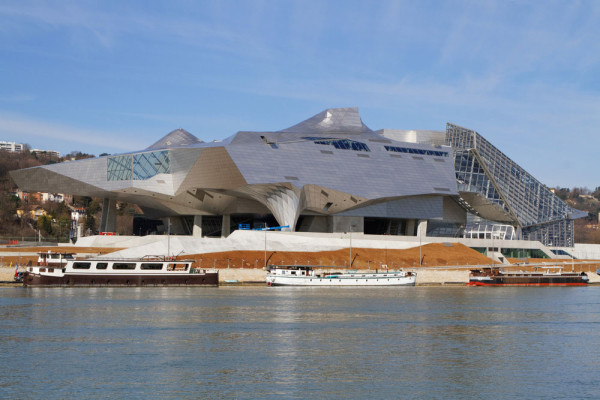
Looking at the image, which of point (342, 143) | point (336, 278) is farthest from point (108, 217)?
point (336, 278)

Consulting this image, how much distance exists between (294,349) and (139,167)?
8044cm

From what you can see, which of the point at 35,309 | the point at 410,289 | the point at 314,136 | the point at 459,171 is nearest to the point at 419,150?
the point at 459,171

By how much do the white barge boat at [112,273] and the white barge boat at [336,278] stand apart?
27.8 feet

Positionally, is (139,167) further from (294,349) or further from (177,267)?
(294,349)

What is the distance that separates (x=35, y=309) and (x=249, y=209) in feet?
219

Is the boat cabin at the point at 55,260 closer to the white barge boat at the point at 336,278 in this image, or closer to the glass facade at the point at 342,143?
the white barge boat at the point at 336,278

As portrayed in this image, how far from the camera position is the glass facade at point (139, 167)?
11669cm

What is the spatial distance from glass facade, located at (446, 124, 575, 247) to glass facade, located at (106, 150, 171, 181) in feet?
170

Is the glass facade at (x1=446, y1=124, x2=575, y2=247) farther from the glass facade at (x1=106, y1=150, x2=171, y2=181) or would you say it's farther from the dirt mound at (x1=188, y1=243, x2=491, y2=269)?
the glass facade at (x1=106, y1=150, x2=171, y2=181)

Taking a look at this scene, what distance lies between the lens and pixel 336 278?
95000mm

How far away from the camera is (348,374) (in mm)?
34969

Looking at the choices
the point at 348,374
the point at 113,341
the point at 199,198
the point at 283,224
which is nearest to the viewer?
the point at 348,374

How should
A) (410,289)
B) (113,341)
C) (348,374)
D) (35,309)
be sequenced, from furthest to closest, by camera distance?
(410,289) < (35,309) < (113,341) < (348,374)

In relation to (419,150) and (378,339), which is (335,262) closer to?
(419,150)
